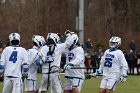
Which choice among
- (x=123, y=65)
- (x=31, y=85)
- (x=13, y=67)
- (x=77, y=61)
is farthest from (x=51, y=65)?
(x=123, y=65)

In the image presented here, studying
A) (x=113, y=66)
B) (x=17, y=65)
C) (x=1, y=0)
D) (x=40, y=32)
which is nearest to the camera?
(x=17, y=65)

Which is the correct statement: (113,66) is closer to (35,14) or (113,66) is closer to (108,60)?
(108,60)

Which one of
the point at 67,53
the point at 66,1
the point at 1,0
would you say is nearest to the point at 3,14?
the point at 1,0

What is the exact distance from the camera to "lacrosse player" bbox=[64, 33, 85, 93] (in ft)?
59.4

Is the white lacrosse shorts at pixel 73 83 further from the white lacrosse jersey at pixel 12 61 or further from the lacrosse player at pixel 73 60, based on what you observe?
the white lacrosse jersey at pixel 12 61

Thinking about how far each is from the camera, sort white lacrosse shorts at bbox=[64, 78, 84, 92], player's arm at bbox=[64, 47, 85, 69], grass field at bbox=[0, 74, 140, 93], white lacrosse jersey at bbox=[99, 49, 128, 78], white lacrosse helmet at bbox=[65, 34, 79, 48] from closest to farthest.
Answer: player's arm at bbox=[64, 47, 85, 69] < white lacrosse jersey at bbox=[99, 49, 128, 78] < white lacrosse helmet at bbox=[65, 34, 79, 48] < white lacrosse shorts at bbox=[64, 78, 84, 92] < grass field at bbox=[0, 74, 140, 93]

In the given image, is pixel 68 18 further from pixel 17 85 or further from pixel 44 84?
pixel 17 85

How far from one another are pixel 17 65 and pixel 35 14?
3562 cm

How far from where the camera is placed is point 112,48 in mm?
18219

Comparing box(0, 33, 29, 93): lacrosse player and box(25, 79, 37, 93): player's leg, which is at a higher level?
box(0, 33, 29, 93): lacrosse player

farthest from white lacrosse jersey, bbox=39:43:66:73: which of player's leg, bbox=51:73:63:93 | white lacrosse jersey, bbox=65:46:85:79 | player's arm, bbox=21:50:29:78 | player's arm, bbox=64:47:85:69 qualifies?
player's arm, bbox=21:50:29:78

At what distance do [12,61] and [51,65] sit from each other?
1.40m

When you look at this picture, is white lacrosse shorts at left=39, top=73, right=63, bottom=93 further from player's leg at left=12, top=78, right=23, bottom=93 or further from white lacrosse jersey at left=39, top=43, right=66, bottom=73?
player's leg at left=12, top=78, right=23, bottom=93

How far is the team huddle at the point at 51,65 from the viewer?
16484 millimetres
